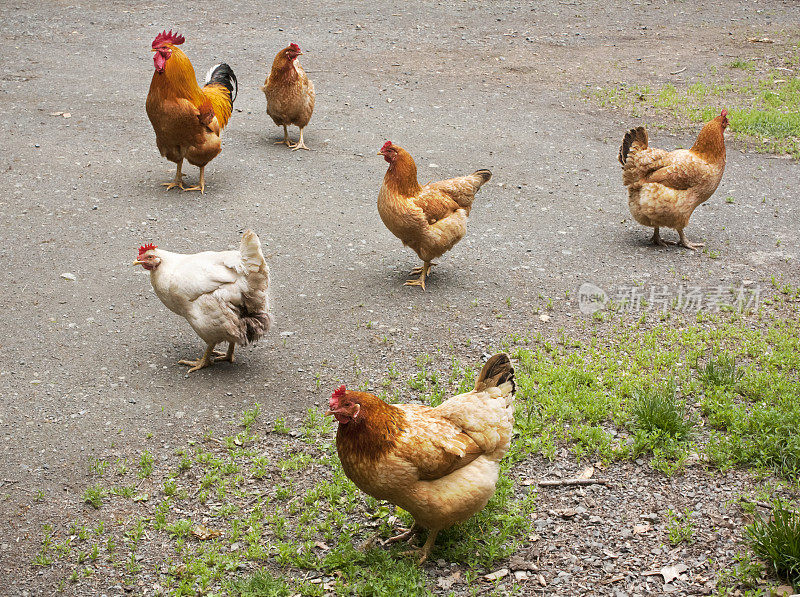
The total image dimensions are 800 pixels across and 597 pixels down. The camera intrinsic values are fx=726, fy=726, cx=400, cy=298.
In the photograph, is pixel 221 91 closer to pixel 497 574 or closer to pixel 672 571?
pixel 497 574

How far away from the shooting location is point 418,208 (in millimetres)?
7246

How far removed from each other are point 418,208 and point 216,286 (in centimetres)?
227

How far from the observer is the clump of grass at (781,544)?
3928 millimetres

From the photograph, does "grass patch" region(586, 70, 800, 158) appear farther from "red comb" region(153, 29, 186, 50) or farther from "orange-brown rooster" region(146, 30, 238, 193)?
"red comb" region(153, 29, 186, 50)

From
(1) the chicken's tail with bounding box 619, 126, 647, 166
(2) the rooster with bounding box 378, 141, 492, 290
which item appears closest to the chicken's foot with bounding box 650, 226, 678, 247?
(1) the chicken's tail with bounding box 619, 126, 647, 166

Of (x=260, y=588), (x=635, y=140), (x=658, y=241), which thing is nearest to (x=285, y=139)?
(x=635, y=140)

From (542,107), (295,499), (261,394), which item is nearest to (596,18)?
(542,107)

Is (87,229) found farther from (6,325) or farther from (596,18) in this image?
(596,18)

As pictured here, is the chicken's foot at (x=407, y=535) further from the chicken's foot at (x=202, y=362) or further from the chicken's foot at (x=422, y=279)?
the chicken's foot at (x=422, y=279)

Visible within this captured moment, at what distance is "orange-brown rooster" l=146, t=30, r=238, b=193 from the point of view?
8.84 m

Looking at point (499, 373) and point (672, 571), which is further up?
point (499, 373)

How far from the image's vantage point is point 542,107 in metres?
12.3

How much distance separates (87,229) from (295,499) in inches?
202

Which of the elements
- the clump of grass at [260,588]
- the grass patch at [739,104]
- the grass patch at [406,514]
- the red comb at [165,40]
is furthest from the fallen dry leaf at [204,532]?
the grass patch at [739,104]
